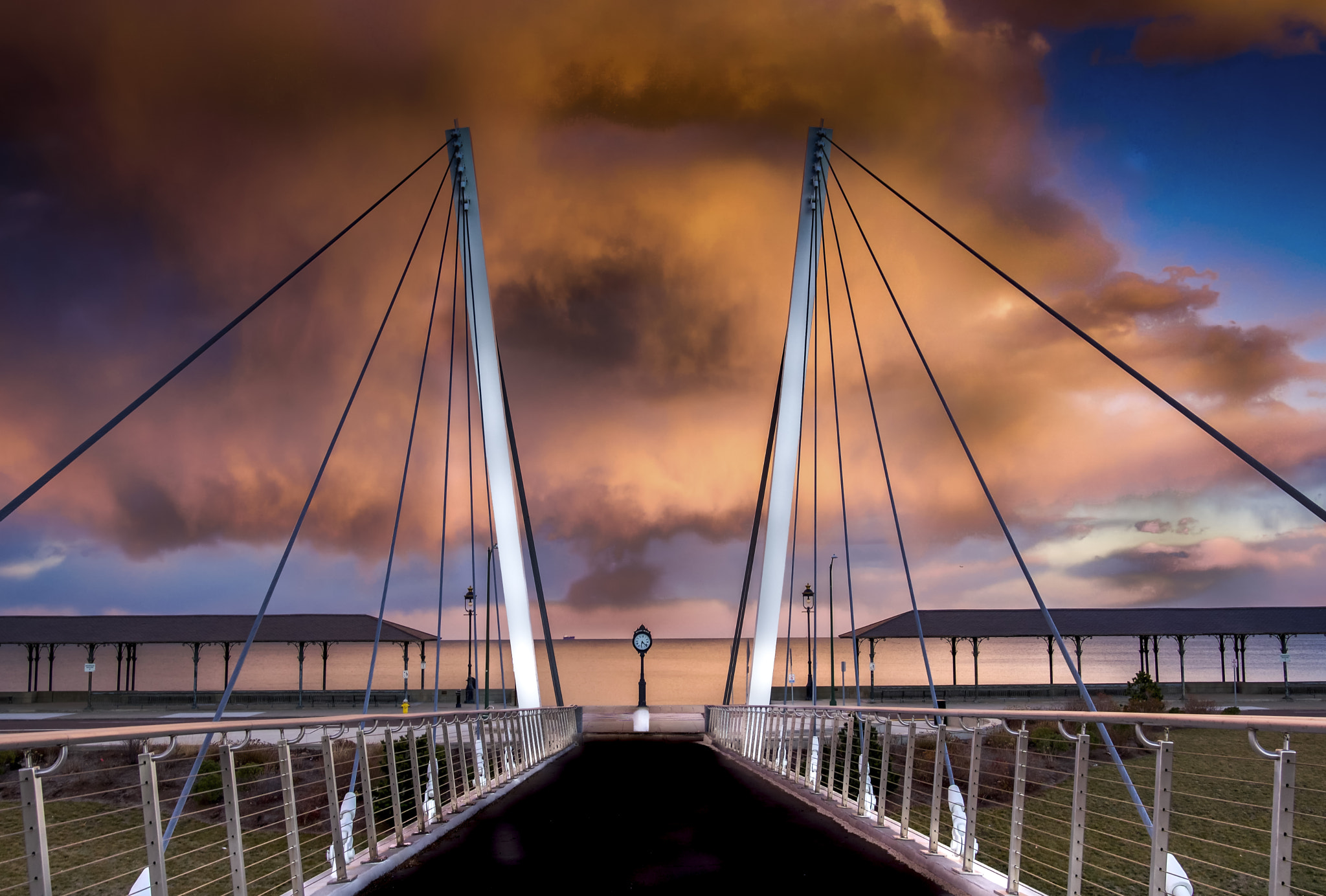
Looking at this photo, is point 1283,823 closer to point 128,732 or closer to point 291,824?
point 128,732

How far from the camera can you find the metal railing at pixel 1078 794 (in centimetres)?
450

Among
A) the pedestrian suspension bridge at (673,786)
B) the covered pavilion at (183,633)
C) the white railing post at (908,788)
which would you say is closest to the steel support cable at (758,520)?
the pedestrian suspension bridge at (673,786)

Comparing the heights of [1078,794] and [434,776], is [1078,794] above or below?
above

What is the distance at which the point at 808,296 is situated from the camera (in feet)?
67.2

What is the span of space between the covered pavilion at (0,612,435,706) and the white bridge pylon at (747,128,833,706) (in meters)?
29.5

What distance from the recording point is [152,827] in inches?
173

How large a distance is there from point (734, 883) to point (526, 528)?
17816 millimetres

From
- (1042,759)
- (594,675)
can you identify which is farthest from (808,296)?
(594,675)

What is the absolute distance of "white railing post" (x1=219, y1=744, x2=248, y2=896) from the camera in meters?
5.12

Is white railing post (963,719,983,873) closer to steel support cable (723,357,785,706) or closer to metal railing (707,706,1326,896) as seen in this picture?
metal railing (707,706,1326,896)

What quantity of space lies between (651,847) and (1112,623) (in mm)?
48801

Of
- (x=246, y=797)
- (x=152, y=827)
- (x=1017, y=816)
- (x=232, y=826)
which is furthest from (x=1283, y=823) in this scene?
(x=246, y=797)

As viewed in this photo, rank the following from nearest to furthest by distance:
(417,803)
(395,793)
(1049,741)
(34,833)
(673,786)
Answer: (34,833) → (395,793) → (417,803) → (673,786) → (1049,741)

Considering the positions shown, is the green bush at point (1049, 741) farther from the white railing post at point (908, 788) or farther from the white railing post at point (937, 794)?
the white railing post at point (937, 794)
